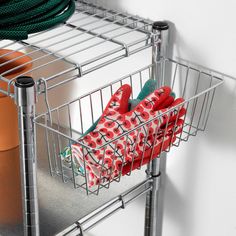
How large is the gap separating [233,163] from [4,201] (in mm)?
556

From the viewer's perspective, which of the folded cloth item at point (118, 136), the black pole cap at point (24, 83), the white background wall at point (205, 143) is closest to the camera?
the black pole cap at point (24, 83)

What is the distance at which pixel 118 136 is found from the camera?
134 centimetres

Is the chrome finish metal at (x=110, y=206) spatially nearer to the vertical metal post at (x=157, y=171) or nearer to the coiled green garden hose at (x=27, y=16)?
the vertical metal post at (x=157, y=171)

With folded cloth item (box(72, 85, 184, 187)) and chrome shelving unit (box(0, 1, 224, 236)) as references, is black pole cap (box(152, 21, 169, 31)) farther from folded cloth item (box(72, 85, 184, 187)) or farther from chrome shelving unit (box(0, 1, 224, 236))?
folded cloth item (box(72, 85, 184, 187))

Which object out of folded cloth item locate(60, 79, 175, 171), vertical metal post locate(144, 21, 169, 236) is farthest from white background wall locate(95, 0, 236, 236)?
folded cloth item locate(60, 79, 175, 171)

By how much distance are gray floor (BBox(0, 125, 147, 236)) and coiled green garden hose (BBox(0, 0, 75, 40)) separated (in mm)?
370

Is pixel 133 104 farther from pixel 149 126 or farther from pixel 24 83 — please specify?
pixel 24 83

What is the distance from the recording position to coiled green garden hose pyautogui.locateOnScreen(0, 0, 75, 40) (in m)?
1.49

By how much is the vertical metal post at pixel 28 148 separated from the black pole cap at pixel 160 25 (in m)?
0.39

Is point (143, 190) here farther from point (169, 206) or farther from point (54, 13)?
point (54, 13)

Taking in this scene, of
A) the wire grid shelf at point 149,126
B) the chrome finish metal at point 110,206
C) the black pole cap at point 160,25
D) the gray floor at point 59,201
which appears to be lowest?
the chrome finish metal at point 110,206

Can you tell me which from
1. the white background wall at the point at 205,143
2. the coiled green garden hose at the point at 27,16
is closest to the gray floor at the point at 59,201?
the white background wall at the point at 205,143

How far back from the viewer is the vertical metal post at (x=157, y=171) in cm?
154

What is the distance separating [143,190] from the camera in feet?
5.78
